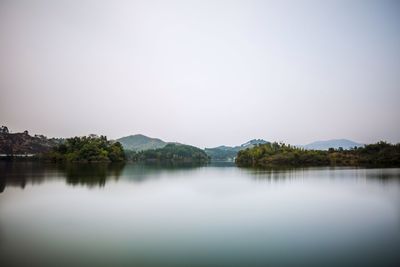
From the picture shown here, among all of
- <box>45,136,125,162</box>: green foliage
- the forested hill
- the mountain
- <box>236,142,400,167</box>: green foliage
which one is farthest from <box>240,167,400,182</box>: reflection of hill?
the mountain

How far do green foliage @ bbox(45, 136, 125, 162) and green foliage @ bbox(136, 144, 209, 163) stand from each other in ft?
133

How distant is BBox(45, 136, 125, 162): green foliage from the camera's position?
7444 centimetres

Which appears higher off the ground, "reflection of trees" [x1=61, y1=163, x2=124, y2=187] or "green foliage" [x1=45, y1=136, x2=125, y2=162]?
"green foliage" [x1=45, y1=136, x2=125, y2=162]

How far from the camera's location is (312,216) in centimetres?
1239

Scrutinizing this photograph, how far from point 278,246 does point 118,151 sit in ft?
255

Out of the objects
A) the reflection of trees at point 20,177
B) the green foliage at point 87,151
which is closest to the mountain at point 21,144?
the green foliage at point 87,151

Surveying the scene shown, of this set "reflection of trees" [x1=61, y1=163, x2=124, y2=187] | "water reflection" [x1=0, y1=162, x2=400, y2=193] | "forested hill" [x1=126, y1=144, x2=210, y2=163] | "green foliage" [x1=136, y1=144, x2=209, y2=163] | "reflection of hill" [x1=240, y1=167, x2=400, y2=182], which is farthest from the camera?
"green foliage" [x1=136, y1=144, x2=209, y2=163]

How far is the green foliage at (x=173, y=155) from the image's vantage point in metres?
128

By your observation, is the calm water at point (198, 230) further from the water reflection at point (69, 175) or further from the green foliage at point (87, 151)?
the green foliage at point (87, 151)

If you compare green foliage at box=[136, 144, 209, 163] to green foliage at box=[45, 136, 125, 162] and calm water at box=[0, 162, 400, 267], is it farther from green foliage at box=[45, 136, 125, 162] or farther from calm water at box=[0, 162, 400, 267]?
calm water at box=[0, 162, 400, 267]

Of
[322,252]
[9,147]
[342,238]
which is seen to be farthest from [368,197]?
[9,147]

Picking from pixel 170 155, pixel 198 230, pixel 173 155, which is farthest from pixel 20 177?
pixel 173 155

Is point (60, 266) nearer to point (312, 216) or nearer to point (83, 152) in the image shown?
point (312, 216)

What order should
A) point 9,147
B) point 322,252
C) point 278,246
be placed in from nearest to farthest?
point 322,252, point 278,246, point 9,147
